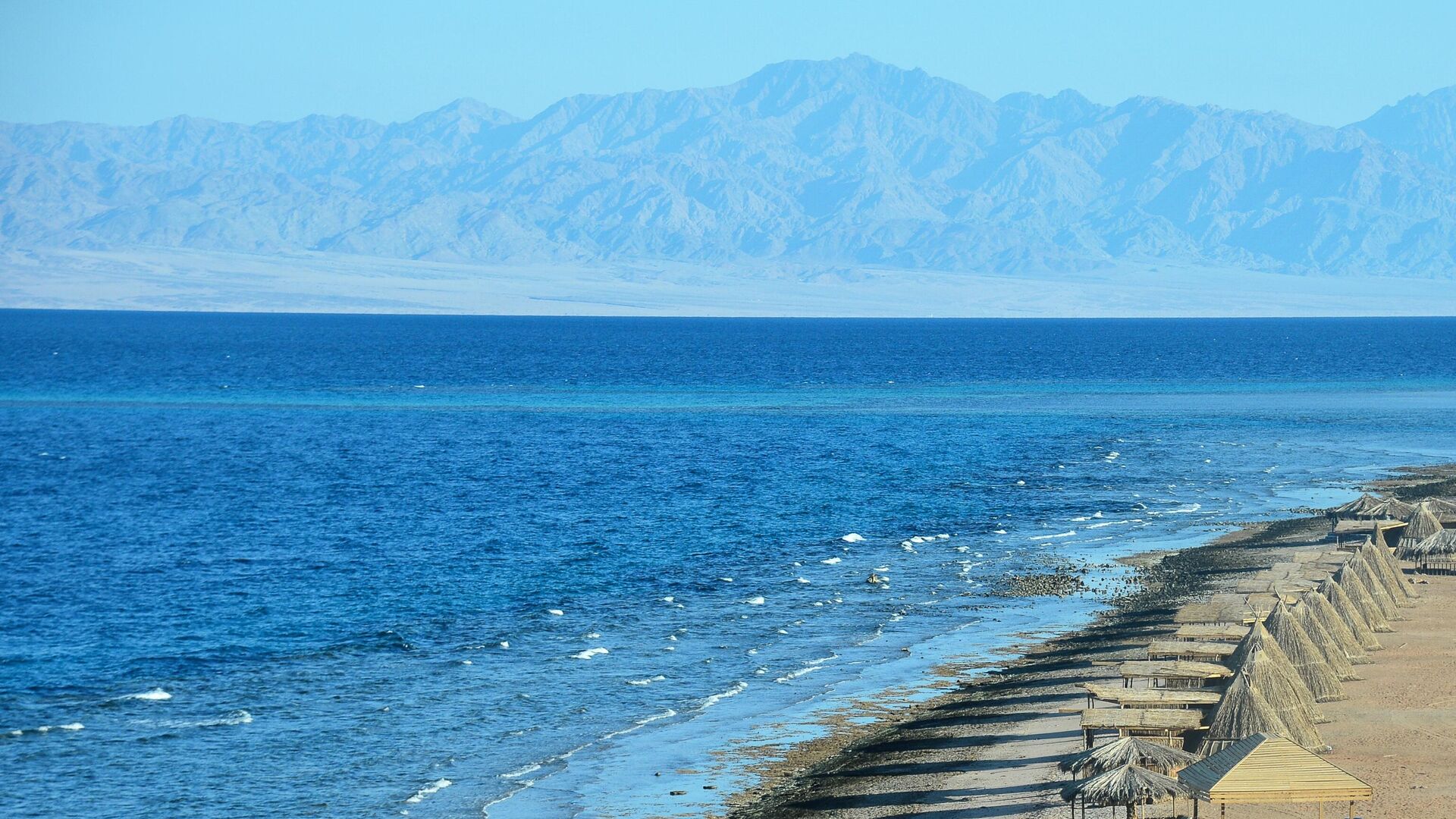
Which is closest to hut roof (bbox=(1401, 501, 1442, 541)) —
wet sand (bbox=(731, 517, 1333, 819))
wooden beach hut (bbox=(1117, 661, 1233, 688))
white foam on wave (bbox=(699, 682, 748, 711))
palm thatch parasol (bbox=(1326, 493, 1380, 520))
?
palm thatch parasol (bbox=(1326, 493, 1380, 520))

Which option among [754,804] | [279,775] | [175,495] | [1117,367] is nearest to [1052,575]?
[754,804]

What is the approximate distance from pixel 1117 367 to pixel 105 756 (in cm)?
15349

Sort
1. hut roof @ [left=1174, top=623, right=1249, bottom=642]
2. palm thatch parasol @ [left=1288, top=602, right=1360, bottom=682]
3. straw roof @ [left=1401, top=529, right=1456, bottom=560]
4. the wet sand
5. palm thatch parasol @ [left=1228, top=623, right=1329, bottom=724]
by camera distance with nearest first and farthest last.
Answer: the wet sand < palm thatch parasol @ [left=1228, top=623, right=1329, bottom=724] < palm thatch parasol @ [left=1288, top=602, right=1360, bottom=682] < hut roof @ [left=1174, top=623, right=1249, bottom=642] < straw roof @ [left=1401, top=529, right=1456, bottom=560]

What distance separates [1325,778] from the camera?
24.1m

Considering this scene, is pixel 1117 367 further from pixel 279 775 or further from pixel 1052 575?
pixel 279 775

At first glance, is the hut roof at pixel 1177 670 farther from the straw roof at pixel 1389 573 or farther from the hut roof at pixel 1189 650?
the straw roof at pixel 1389 573

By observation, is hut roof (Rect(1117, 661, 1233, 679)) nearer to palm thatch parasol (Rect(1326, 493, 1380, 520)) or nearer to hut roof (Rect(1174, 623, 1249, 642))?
hut roof (Rect(1174, 623, 1249, 642))

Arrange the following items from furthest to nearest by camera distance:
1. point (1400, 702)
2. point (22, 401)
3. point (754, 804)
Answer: point (22, 401) < point (1400, 702) < point (754, 804)

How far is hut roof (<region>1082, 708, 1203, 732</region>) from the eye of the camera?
28.0 m

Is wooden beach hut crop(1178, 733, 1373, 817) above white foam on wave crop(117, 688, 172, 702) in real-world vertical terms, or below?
above

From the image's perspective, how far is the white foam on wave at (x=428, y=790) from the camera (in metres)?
28.0

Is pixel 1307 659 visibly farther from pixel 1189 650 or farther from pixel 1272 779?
pixel 1272 779

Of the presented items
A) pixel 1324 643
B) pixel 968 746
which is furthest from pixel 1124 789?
pixel 1324 643

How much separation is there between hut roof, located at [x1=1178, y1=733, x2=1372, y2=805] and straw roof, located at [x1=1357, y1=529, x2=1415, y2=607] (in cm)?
1851
